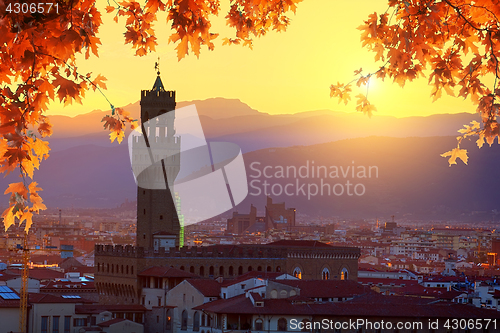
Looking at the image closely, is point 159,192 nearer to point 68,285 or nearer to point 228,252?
point 228,252

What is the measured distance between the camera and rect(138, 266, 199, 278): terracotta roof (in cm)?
5638

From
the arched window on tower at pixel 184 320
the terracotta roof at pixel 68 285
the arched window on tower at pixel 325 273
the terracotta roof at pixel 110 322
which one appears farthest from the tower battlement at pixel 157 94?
the terracotta roof at pixel 110 322

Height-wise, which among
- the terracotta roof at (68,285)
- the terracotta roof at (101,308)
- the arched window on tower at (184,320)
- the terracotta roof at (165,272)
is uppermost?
the terracotta roof at (165,272)

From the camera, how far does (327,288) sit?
5497 centimetres

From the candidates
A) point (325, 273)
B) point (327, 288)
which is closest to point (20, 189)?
point (327, 288)

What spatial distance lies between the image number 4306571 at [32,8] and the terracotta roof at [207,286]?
145 ft

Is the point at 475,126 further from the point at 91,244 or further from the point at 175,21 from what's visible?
the point at 91,244

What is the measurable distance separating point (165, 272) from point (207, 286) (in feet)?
15.0

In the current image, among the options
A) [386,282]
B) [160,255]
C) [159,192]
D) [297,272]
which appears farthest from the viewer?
[386,282]

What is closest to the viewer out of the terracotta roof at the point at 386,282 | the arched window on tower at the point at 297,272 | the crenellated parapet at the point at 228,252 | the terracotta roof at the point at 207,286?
the terracotta roof at the point at 207,286

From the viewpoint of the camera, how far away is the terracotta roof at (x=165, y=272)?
56.4 m

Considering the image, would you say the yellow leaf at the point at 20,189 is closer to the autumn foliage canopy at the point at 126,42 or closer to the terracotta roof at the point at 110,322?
the autumn foliage canopy at the point at 126,42

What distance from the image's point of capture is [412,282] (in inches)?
3332

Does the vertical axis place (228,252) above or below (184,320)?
Answer: above
